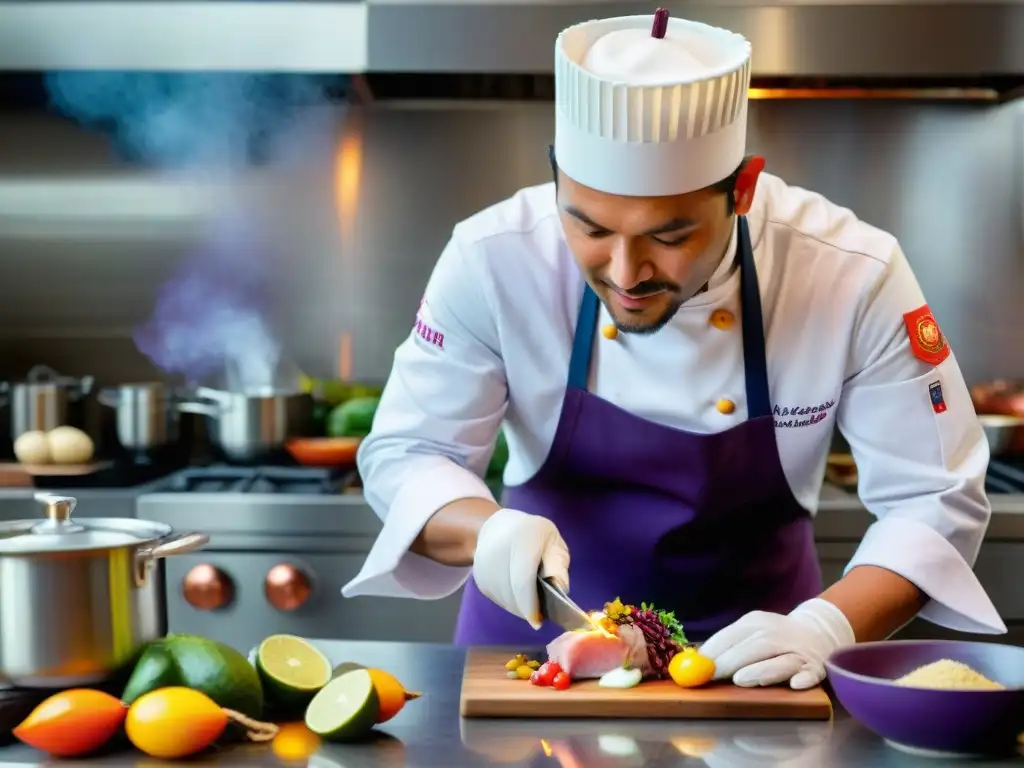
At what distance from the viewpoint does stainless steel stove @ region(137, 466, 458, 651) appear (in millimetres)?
2705

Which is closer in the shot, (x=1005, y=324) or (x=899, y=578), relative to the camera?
(x=899, y=578)

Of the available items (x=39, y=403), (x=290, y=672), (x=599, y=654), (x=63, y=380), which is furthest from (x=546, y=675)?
(x=63, y=380)

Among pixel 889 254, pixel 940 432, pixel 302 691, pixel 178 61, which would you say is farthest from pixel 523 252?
pixel 178 61

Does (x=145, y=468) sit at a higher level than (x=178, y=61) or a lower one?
lower

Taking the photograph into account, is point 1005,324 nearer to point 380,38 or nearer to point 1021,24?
point 1021,24

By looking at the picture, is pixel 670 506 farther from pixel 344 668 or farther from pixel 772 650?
pixel 344 668

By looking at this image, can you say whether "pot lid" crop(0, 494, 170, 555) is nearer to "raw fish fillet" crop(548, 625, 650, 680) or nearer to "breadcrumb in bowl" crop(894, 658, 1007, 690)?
"raw fish fillet" crop(548, 625, 650, 680)

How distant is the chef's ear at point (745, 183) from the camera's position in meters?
1.72

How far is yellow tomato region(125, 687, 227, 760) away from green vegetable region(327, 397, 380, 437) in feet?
6.12

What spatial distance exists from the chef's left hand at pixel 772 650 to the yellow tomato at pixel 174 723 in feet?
1.88

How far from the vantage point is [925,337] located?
1.84m

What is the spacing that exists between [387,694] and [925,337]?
961 millimetres

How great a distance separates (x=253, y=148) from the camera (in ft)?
10.9

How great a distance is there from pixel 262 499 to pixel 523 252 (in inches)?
41.0
